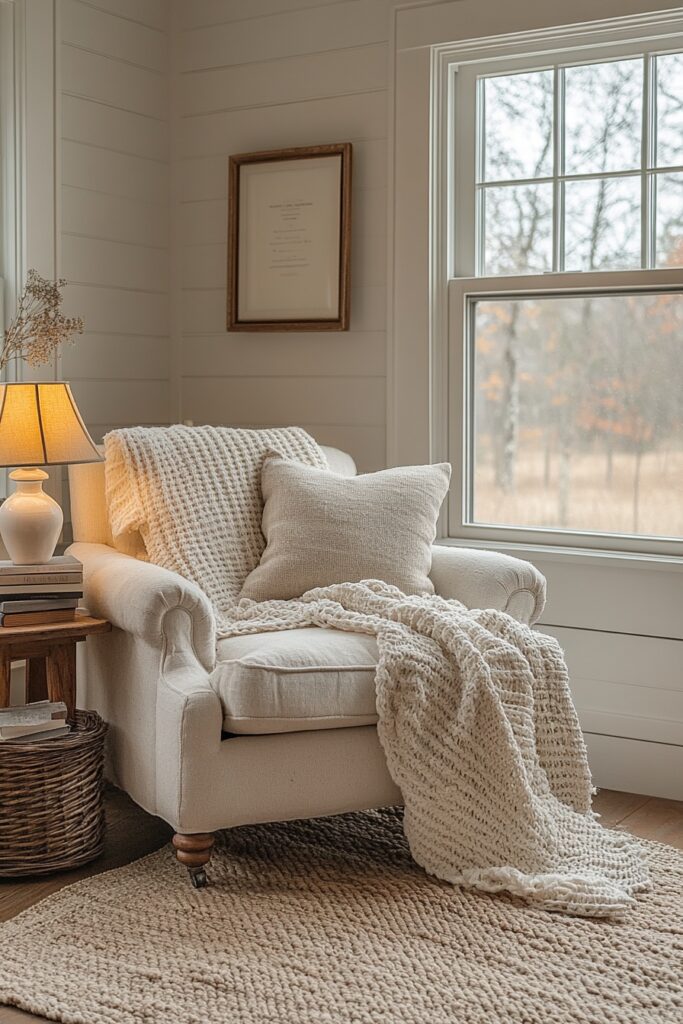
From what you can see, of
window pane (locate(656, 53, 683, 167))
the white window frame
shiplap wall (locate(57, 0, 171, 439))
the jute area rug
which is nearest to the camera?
the jute area rug

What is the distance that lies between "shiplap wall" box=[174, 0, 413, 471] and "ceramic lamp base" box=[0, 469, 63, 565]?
1219 mm

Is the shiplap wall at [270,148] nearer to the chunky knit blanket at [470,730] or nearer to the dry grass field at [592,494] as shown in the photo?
the dry grass field at [592,494]

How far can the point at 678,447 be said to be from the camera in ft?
10.6

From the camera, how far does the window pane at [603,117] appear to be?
325cm

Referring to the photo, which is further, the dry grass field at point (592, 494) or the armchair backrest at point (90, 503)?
the dry grass field at point (592, 494)

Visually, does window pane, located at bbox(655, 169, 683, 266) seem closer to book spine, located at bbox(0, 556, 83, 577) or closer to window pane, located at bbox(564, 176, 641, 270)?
window pane, located at bbox(564, 176, 641, 270)

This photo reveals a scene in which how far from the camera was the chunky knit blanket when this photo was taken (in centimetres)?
248

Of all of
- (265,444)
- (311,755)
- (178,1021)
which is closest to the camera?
(178,1021)

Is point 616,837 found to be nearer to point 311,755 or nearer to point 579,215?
point 311,755

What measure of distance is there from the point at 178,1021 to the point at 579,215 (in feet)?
7.80

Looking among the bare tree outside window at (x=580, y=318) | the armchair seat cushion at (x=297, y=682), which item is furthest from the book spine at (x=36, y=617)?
the bare tree outside window at (x=580, y=318)

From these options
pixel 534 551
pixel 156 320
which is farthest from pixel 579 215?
pixel 156 320

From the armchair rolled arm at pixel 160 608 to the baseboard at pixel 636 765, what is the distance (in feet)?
4.32

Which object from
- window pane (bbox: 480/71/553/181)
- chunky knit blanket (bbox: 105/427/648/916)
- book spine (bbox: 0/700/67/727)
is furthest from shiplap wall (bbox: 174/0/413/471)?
book spine (bbox: 0/700/67/727)
